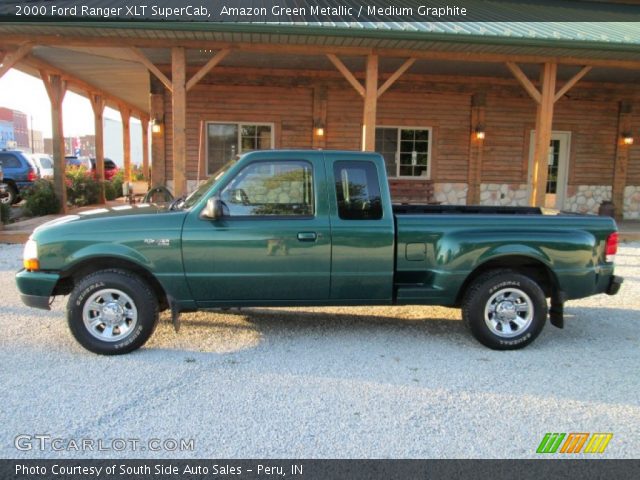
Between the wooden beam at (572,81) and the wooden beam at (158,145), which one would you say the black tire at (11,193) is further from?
the wooden beam at (572,81)

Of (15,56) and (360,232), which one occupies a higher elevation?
Result: (15,56)

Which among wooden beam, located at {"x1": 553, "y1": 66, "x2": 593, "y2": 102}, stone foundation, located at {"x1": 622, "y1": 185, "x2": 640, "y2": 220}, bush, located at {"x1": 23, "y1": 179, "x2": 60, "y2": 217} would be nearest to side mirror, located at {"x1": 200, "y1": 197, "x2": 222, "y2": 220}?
wooden beam, located at {"x1": 553, "y1": 66, "x2": 593, "y2": 102}

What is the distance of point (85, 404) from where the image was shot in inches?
Result: 133

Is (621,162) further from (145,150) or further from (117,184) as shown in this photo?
(145,150)

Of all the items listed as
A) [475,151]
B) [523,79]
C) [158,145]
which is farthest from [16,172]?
[523,79]

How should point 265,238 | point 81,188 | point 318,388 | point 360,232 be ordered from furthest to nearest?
point 81,188 → point 360,232 → point 265,238 → point 318,388

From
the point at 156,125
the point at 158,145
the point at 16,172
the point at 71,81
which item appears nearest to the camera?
the point at 156,125

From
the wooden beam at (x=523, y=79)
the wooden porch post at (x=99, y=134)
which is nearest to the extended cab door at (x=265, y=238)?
the wooden beam at (x=523, y=79)

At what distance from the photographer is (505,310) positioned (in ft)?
14.9

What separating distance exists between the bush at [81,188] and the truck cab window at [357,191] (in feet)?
43.4

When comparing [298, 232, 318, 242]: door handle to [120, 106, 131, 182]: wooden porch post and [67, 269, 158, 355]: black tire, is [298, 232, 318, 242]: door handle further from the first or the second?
[120, 106, 131, 182]: wooden porch post

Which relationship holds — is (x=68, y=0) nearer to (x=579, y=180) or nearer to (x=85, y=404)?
(x=85, y=404)

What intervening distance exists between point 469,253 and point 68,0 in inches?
398

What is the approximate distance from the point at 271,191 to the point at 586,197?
12.5m
